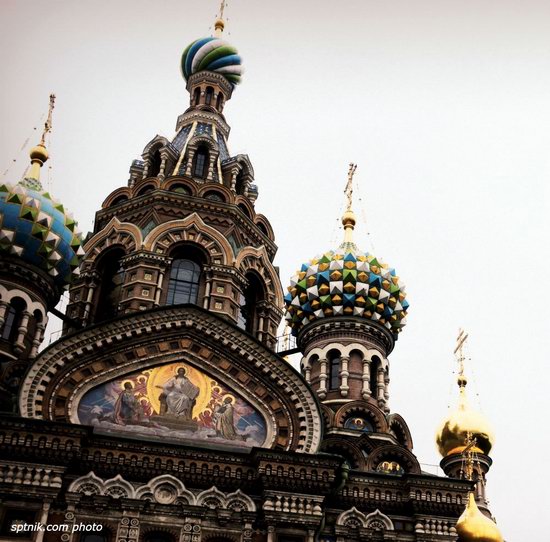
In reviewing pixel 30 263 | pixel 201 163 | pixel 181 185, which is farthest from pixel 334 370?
pixel 30 263

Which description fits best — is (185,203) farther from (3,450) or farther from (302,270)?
(3,450)

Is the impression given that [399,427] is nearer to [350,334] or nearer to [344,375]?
[344,375]

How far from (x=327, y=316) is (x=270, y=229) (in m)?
2.52

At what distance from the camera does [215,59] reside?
75.3 ft

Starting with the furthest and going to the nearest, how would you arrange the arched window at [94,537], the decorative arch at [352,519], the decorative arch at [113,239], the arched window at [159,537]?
the decorative arch at [113,239]
the decorative arch at [352,519]
the arched window at [159,537]
the arched window at [94,537]

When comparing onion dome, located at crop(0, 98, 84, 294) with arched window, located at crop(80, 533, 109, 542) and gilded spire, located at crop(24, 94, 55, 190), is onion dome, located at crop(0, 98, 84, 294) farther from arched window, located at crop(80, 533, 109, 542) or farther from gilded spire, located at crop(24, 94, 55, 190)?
arched window, located at crop(80, 533, 109, 542)

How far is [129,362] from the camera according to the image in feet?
48.1

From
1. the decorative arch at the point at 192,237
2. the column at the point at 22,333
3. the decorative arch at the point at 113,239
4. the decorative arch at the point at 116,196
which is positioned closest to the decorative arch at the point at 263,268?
the decorative arch at the point at 192,237

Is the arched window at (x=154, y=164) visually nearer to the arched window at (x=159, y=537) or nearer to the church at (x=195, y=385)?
the church at (x=195, y=385)

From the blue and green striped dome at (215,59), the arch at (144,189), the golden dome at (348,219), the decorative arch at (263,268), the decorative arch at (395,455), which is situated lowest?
the decorative arch at (395,455)

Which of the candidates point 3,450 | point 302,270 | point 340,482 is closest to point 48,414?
point 3,450

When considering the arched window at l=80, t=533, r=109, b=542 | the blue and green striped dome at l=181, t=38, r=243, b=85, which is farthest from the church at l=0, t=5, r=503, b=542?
the blue and green striped dome at l=181, t=38, r=243, b=85

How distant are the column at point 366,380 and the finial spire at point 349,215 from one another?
326 cm

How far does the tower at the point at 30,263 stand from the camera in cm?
1557
